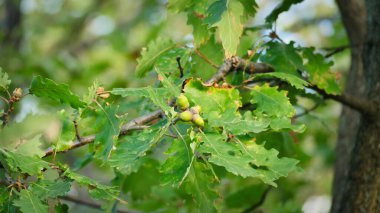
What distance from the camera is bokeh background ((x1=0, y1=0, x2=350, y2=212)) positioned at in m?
2.75

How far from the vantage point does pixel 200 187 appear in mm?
1239

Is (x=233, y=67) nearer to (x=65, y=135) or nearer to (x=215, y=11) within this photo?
(x=215, y=11)

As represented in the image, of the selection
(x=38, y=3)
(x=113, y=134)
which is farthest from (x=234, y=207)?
(x=38, y=3)

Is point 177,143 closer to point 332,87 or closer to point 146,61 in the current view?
point 146,61

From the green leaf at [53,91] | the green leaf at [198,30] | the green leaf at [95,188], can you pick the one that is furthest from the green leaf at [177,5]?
the green leaf at [95,188]

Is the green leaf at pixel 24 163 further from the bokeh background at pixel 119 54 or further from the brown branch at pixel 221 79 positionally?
the bokeh background at pixel 119 54

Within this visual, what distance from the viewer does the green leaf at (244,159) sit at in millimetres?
1106

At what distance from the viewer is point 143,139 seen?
115cm

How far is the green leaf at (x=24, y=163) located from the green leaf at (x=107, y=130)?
125 mm

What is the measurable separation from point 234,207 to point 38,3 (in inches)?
161

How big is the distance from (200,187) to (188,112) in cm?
18

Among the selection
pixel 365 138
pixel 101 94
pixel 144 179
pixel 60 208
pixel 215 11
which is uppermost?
pixel 215 11

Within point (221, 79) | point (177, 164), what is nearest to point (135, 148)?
point (177, 164)

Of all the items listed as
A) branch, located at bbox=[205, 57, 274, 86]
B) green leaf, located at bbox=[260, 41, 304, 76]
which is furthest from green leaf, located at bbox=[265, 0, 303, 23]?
branch, located at bbox=[205, 57, 274, 86]
